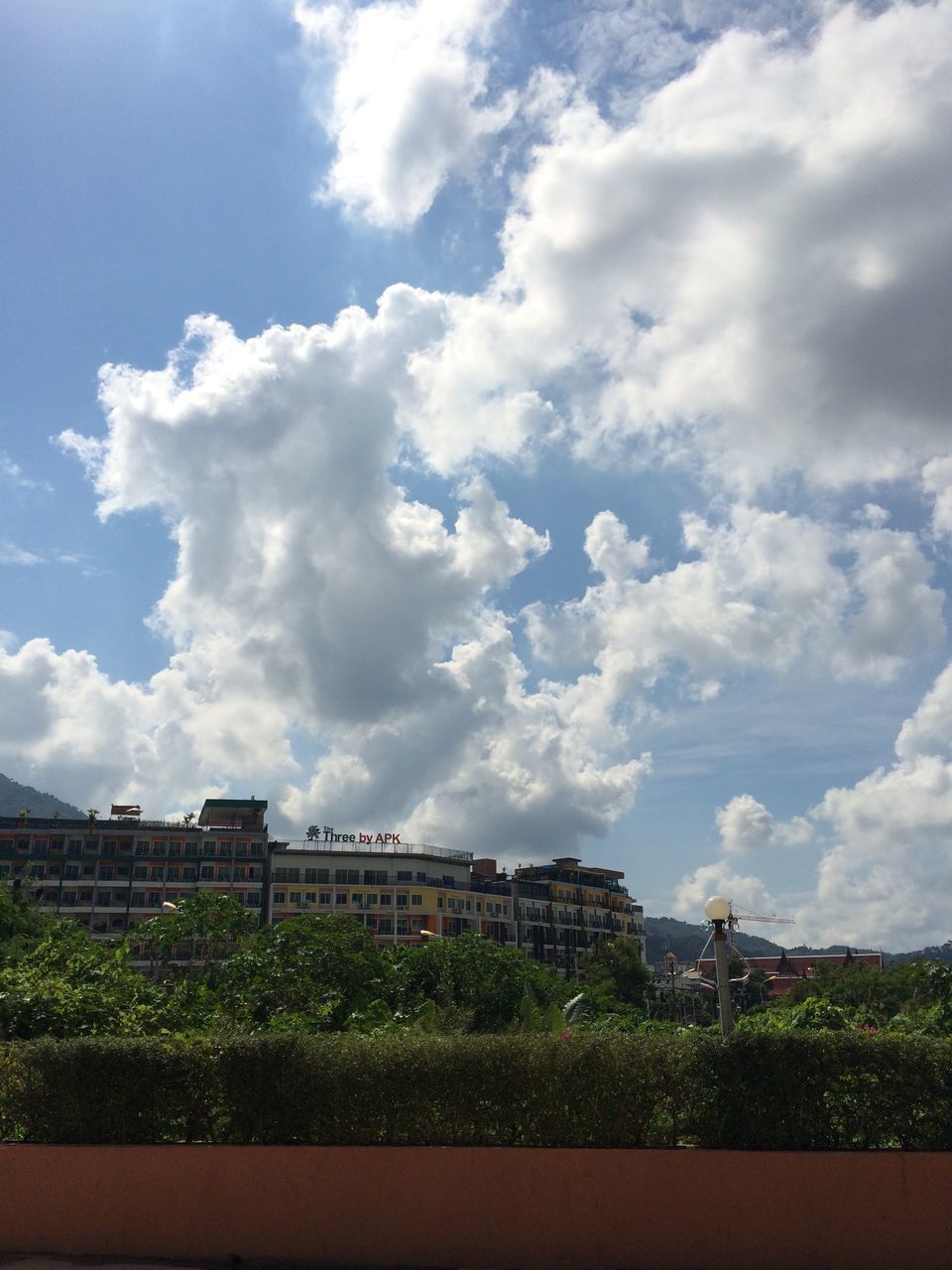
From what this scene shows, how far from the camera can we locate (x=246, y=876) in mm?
85062

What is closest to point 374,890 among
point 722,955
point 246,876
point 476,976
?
point 246,876

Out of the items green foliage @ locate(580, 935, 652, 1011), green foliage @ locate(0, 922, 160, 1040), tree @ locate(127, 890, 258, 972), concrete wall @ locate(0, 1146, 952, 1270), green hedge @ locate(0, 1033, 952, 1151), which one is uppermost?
green foliage @ locate(580, 935, 652, 1011)

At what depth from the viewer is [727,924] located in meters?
13.6

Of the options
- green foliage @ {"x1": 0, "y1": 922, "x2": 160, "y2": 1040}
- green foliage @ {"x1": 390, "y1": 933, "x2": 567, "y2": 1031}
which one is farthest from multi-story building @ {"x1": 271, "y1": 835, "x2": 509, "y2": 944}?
green foliage @ {"x1": 0, "y1": 922, "x2": 160, "y2": 1040}

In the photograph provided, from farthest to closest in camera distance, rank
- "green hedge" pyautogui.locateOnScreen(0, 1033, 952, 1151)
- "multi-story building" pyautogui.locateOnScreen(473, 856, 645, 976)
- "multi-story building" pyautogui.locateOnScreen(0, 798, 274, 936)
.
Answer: "multi-story building" pyautogui.locateOnScreen(473, 856, 645, 976) → "multi-story building" pyautogui.locateOnScreen(0, 798, 274, 936) → "green hedge" pyautogui.locateOnScreen(0, 1033, 952, 1151)

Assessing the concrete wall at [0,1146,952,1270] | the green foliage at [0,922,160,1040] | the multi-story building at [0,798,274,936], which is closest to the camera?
the concrete wall at [0,1146,952,1270]

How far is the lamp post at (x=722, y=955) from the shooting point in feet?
39.2

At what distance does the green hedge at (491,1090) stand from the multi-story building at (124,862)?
247 ft

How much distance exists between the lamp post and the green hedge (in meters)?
2.39

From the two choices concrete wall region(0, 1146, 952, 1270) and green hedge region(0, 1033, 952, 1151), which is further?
green hedge region(0, 1033, 952, 1151)

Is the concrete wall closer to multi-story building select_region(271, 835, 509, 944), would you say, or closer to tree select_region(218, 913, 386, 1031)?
tree select_region(218, 913, 386, 1031)

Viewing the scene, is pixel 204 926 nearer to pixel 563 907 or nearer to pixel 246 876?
pixel 246 876

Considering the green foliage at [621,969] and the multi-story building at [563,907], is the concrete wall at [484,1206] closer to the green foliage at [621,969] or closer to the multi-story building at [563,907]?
the green foliage at [621,969]

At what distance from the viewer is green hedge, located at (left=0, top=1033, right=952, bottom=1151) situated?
28.2ft
